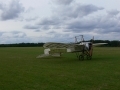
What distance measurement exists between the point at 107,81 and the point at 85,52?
13.1 meters

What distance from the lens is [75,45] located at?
68.3 ft

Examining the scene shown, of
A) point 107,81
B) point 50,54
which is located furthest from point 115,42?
point 107,81

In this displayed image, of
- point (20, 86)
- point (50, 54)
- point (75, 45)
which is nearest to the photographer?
point (20, 86)

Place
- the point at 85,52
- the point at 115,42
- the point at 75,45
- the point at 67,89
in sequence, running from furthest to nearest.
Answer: the point at 115,42 < the point at 85,52 < the point at 75,45 < the point at 67,89

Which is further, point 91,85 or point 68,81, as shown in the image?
Result: point 68,81

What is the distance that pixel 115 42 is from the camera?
9094 centimetres

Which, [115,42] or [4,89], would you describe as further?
[115,42]

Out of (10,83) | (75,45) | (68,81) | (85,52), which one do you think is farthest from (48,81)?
(85,52)

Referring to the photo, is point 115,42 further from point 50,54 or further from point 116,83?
point 116,83

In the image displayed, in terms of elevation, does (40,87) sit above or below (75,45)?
below

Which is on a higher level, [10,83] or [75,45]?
[75,45]

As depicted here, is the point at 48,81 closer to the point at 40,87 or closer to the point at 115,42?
the point at 40,87

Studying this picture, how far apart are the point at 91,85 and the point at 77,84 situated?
54 centimetres

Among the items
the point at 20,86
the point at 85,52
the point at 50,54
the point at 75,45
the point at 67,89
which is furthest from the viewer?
the point at 50,54
